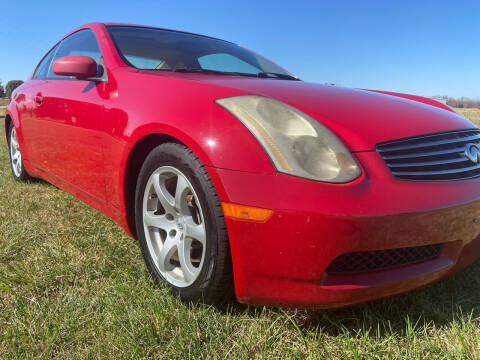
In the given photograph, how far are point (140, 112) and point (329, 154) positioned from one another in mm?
887

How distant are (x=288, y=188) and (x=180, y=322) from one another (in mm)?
655

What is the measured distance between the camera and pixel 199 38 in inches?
106

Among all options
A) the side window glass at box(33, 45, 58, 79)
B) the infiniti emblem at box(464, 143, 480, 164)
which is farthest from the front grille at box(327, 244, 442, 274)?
the side window glass at box(33, 45, 58, 79)

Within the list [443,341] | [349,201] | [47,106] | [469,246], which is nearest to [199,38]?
[47,106]

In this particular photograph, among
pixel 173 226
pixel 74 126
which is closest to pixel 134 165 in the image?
pixel 173 226

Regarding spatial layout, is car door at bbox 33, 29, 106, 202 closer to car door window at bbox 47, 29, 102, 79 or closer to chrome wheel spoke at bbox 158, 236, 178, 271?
car door window at bbox 47, 29, 102, 79

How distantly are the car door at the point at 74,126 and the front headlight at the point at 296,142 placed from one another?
3.33 ft

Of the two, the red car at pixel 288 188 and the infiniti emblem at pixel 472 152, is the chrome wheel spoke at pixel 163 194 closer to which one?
the red car at pixel 288 188

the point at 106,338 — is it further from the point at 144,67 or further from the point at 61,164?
the point at 61,164

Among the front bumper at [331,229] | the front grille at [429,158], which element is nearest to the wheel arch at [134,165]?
the front bumper at [331,229]

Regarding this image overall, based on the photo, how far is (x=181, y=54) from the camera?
2381 millimetres

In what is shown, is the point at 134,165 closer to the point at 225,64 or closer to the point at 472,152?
the point at 225,64

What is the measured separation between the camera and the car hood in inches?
52.3

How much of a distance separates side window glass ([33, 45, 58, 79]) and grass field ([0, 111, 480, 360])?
190 centimetres
